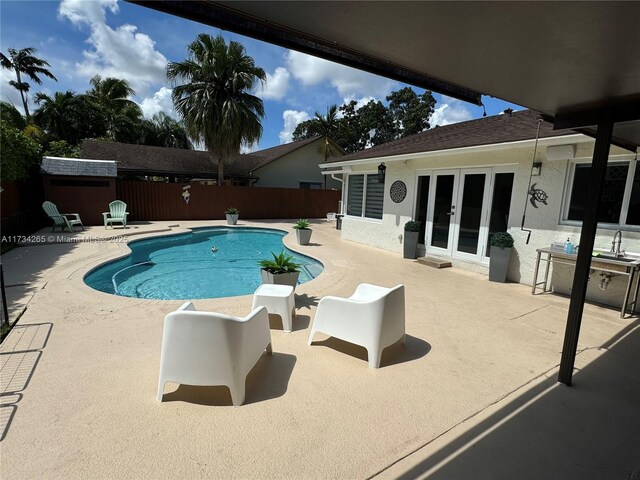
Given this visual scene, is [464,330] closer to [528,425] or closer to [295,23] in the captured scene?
[528,425]

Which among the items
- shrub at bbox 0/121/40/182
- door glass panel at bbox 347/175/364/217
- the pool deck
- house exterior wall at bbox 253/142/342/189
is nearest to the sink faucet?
the pool deck

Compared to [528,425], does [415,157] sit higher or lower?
higher

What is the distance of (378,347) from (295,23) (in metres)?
2.73

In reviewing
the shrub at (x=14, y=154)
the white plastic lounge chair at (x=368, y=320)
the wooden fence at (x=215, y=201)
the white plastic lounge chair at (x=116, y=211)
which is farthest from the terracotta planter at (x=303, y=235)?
the wooden fence at (x=215, y=201)

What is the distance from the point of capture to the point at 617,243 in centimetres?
495

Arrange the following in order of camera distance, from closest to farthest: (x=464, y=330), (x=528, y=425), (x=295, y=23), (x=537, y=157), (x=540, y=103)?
(x=295, y=23) < (x=528, y=425) < (x=540, y=103) < (x=464, y=330) < (x=537, y=157)

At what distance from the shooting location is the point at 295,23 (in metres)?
1.64

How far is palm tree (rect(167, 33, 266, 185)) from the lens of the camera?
16.0 m

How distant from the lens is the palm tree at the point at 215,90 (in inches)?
630

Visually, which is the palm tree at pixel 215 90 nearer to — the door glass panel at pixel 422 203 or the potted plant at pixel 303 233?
the potted plant at pixel 303 233

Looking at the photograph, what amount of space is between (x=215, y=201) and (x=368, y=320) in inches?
603

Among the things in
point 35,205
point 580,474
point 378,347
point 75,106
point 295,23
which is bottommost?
point 580,474

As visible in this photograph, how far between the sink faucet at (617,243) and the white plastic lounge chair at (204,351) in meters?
5.77

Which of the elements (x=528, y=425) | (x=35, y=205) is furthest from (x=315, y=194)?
(x=528, y=425)
